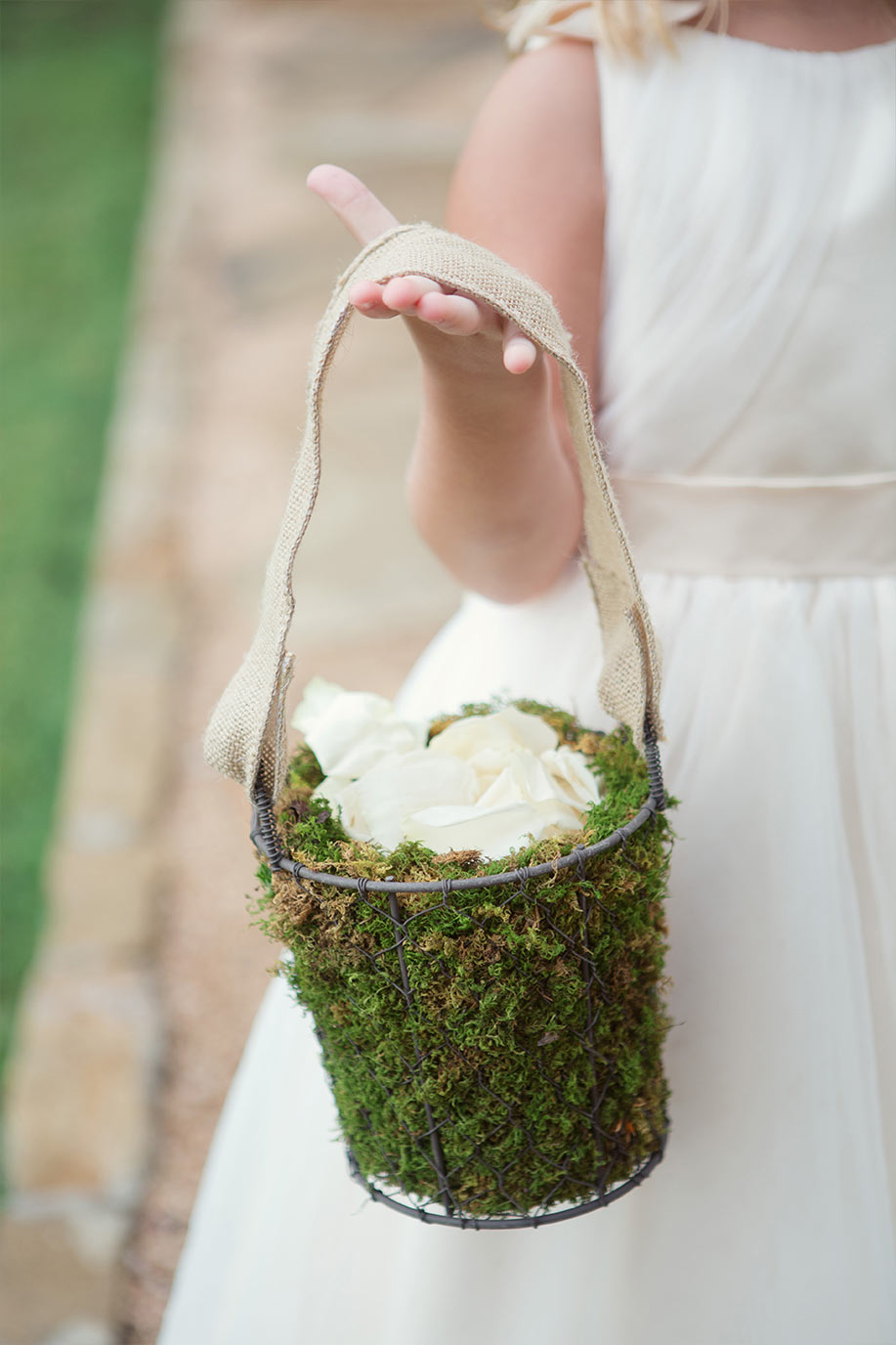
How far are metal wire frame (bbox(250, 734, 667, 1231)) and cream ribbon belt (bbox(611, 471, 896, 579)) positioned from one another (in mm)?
288

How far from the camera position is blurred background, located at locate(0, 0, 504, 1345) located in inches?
75.3

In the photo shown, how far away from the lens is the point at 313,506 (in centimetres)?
78

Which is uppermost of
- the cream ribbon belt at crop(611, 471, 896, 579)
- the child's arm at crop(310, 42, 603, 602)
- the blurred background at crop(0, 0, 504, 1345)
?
the child's arm at crop(310, 42, 603, 602)

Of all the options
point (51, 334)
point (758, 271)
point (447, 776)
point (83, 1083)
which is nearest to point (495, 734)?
point (447, 776)

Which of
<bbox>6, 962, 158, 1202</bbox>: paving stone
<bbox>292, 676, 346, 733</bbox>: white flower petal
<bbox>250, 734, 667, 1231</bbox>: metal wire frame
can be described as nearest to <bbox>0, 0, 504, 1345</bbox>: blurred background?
<bbox>6, 962, 158, 1202</bbox>: paving stone

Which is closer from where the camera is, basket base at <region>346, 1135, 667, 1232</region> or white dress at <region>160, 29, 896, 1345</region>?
basket base at <region>346, 1135, 667, 1232</region>

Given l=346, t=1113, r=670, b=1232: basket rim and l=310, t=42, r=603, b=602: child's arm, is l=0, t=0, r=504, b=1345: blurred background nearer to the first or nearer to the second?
l=310, t=42, r=603, b=602: child's arm

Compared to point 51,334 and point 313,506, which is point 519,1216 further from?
point 51,334

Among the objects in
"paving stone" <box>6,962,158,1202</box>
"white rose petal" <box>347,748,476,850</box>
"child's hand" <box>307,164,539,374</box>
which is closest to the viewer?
"child's hand" <box>307,164,539,374</box>

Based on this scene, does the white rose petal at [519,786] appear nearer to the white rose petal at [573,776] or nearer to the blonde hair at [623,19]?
the white rose petal at [573,776]

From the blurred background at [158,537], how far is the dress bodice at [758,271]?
0.77 metres

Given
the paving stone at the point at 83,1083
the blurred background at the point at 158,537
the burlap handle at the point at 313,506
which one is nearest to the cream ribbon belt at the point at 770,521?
the burlap handle at the point at 313,506

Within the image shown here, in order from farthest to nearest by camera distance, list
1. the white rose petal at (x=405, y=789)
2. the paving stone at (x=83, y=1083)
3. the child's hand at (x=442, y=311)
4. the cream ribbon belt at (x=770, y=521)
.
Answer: the paving stone at (x=83, y=1083)
the cream ribbon belt at (x=770, y=521)
the white rose petal at (x=405, y=789)
the child's hand at (x=442, y=311)

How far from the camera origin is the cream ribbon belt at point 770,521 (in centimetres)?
109
